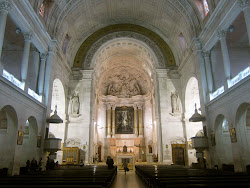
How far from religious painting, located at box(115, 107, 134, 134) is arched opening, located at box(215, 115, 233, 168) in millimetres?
17184

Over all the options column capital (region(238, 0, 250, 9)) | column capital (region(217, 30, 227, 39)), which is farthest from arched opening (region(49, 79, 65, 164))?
column capital (region(238, 0, 250, 9))

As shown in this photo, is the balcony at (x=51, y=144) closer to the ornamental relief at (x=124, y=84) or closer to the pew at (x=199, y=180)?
the pew at (x=199, y=180)

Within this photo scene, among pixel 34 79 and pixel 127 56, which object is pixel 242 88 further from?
pixel 127 56

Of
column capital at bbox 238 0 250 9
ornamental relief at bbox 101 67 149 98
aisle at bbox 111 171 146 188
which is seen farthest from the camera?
ornamental relief at bbox 101 67 149 98

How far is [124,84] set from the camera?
32.3 m

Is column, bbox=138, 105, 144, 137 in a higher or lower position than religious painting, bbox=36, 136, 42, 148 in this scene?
higher

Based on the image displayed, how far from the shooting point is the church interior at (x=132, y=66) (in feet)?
38.1

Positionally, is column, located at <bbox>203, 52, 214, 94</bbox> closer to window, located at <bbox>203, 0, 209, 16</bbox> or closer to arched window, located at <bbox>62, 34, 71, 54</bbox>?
window, located at <bbox>203, 0, 209, 16</bbox>

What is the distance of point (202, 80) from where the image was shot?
15.6 m

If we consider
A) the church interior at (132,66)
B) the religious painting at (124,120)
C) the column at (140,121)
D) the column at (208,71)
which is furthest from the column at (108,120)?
the column at (208,71)

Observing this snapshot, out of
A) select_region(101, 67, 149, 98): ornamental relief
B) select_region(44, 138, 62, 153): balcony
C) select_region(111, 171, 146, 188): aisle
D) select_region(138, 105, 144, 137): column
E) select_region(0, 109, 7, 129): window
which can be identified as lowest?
select_region(111, 171, 146, 188): aisle

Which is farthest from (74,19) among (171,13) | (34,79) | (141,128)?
(141,128)

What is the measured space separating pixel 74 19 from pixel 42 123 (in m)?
9.87

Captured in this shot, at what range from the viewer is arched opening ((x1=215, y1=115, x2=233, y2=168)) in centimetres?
1347
